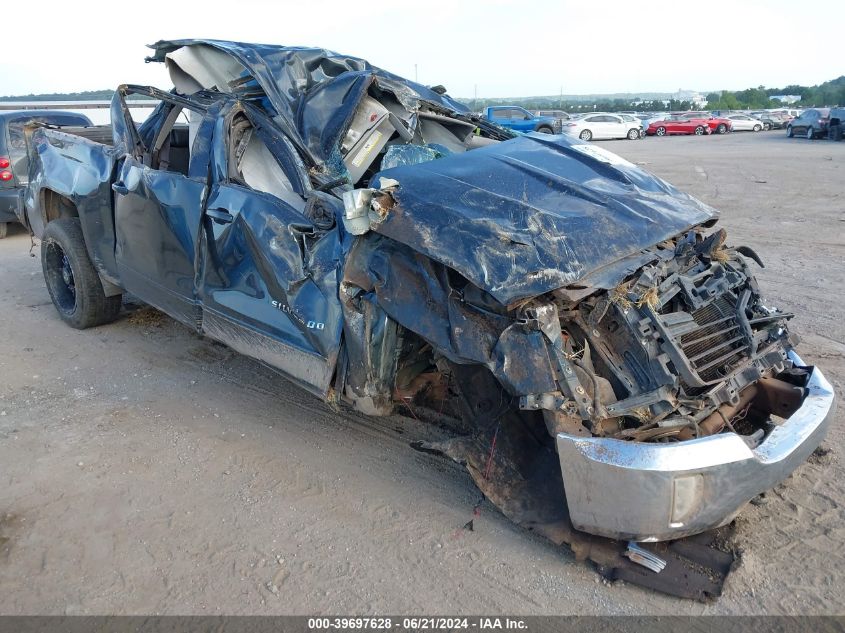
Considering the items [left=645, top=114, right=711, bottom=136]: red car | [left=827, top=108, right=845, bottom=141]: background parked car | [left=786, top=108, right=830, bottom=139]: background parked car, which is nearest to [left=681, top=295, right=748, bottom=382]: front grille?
[left=827, top=108, right=845, bottom=141]: background parked car

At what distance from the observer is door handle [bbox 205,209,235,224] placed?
3.80 metres

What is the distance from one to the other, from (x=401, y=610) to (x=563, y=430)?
96 centimetres

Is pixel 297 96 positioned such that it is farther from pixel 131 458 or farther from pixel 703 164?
pixel 703 164

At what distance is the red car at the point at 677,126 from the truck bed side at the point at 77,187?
111 feet

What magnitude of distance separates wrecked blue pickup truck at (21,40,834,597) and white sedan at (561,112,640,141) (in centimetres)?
2868

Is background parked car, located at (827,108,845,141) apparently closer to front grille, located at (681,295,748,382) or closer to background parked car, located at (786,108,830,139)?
background parked car, located at (786,108,830,139)

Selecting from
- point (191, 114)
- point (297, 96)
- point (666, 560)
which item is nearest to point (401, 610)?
point (666, 560)

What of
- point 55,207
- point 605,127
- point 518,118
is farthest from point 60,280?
point 605,127

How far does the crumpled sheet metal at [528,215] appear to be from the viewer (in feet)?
9.67

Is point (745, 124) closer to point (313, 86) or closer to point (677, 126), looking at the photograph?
point (677, 126)

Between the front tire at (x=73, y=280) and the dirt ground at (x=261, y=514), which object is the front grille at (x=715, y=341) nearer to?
the dirt ground at (x=261, y=514)

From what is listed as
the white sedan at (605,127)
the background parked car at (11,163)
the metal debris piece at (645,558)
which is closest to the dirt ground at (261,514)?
the metal debris piece at (645,558)

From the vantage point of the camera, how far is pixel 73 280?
5715 mm

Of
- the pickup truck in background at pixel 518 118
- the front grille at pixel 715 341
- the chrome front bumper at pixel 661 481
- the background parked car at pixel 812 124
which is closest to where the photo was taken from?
the chrome front bumper at pixel 661 481
